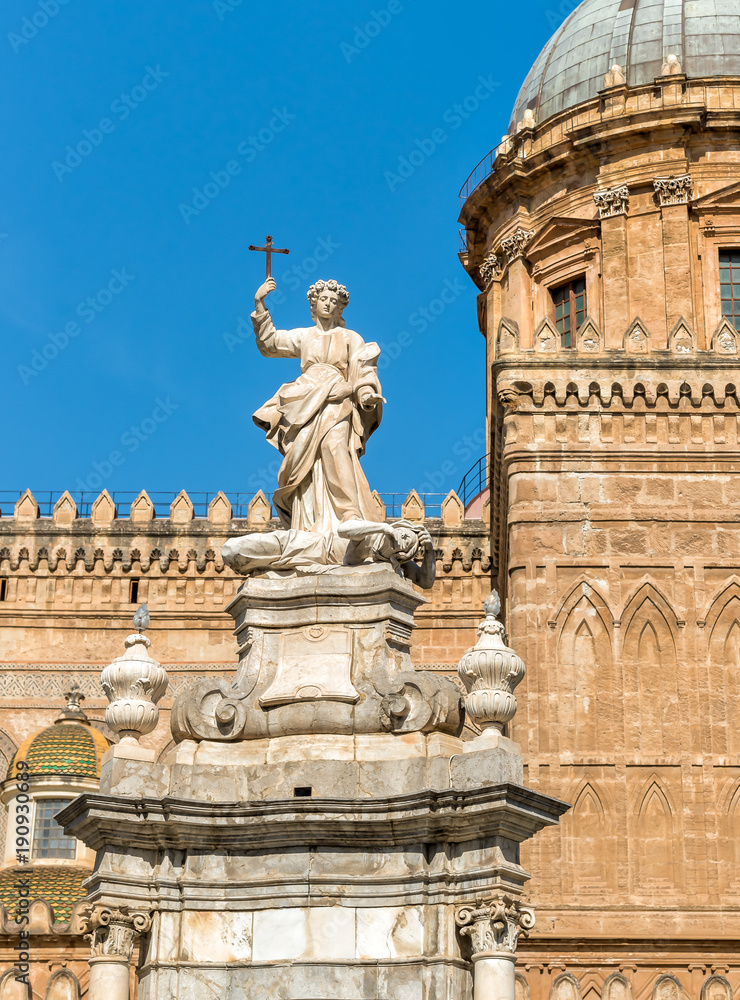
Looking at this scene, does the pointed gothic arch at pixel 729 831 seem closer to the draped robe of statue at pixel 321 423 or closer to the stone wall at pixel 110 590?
the stone wall at pixel 110 590

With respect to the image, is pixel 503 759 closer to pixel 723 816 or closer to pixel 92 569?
pixel 723 816

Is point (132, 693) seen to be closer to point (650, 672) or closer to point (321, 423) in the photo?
point (321, 423)

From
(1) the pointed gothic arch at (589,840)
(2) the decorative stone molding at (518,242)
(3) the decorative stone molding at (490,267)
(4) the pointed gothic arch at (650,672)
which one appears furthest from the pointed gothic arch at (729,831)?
(3) the decorative stone molding at (490,267)

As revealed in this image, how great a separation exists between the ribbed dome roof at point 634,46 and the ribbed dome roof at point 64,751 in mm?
17755

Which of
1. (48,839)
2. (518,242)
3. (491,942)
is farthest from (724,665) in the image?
(491,942)

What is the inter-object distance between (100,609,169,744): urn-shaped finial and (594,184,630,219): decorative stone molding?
28025 mm

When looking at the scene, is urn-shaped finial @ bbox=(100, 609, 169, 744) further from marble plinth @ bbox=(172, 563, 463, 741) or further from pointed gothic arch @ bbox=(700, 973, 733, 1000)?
pointed gothic arch @ bbox=(700, 973, 733, 1000)

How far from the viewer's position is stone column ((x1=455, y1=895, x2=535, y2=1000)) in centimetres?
1077

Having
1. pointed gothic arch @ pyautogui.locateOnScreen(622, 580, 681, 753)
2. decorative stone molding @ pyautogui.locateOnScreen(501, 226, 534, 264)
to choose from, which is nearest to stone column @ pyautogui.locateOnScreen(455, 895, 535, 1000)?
pointed gothic arch @ pyautogui.locateOnScreen(622, 580, 681, 753)

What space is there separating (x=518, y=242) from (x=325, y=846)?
3058cm

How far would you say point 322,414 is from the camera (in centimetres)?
1284

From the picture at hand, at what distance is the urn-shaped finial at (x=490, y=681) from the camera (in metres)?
11.6

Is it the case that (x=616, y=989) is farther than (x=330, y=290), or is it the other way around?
(x=616, y=989)

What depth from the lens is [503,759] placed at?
11.1 meters
